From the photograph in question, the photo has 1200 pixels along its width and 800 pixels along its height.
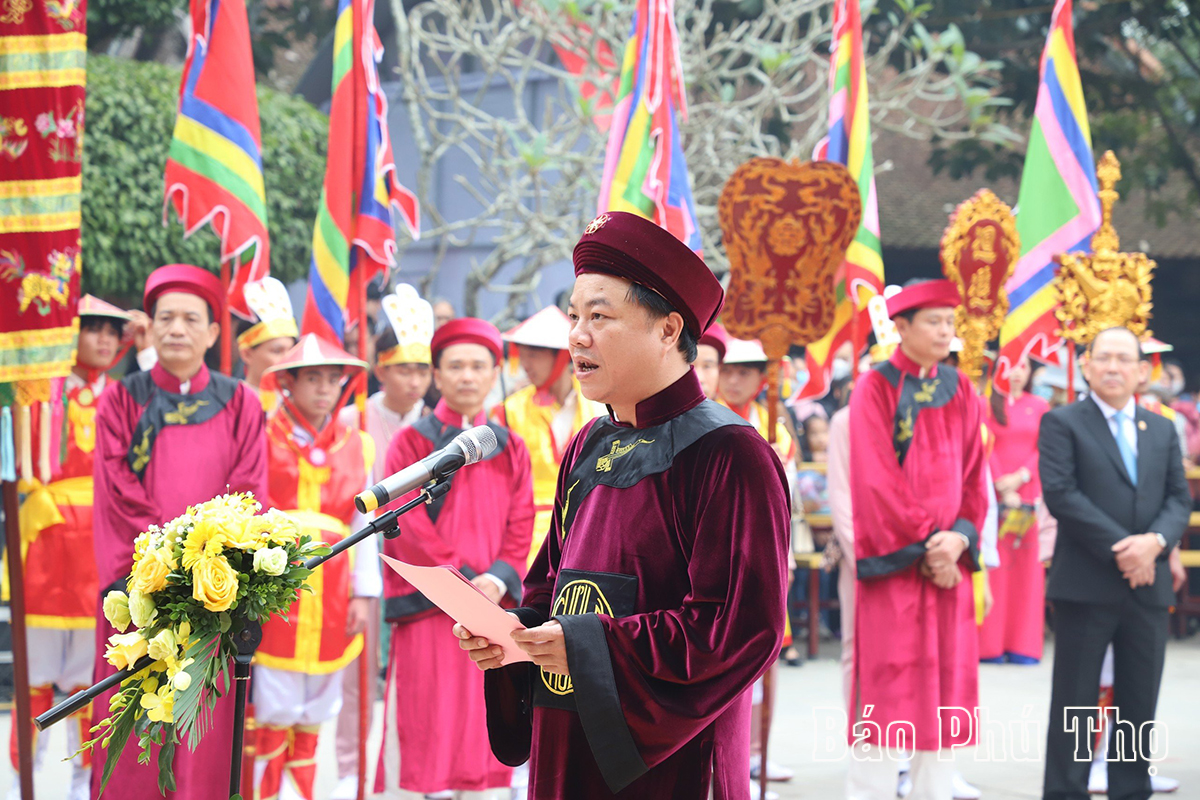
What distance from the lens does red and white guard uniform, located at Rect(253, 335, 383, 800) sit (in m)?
5.09

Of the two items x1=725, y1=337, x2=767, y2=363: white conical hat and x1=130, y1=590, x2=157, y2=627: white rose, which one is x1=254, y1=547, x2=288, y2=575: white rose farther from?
x1=725, y1=337, x2=767, y2=363: white conical hat

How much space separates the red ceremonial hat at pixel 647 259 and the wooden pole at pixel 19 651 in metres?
2.69

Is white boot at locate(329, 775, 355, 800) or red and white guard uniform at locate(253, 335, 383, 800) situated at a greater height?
red and white guard uniform at locate(253, 335, 383, 800)

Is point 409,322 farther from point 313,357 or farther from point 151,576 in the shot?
point 151,576

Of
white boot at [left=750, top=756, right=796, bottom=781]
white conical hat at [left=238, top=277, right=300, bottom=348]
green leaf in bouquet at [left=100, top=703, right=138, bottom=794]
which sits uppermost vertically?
white conical hat at [left=238, top=277, right=300, bottom=348]

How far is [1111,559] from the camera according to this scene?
17.3 ft

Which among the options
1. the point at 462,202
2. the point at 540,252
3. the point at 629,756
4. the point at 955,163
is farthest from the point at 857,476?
the point at 462,202

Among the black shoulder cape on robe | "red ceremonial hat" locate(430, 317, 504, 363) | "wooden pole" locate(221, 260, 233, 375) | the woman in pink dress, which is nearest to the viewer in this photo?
the black shoulder cape on robe

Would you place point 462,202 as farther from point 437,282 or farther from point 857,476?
point 857,476

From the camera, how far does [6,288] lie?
4.20m

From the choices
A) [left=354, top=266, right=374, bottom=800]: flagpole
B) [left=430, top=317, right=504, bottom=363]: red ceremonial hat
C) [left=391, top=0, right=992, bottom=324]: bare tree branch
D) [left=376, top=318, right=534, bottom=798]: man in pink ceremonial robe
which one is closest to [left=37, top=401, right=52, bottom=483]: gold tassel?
[left=354, top=266, right=374, bottom=800]: flagpole

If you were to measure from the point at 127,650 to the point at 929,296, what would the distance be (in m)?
3.74

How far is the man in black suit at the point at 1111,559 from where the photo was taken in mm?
5254

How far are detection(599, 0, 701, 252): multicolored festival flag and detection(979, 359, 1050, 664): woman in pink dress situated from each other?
3.48 meters
